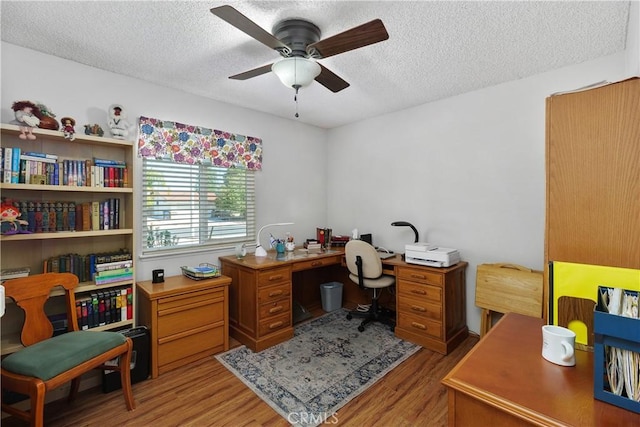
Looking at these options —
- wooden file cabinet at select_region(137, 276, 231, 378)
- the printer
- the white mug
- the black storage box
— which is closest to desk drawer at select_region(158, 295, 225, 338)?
wooden file cabinet at select_region(137, 276, 231, 378)

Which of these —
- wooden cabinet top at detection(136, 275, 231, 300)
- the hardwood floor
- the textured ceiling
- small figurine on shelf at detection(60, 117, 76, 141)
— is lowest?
the hardwood floor

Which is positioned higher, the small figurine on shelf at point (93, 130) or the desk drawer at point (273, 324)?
the small figurine on shelf at point (93, 130)

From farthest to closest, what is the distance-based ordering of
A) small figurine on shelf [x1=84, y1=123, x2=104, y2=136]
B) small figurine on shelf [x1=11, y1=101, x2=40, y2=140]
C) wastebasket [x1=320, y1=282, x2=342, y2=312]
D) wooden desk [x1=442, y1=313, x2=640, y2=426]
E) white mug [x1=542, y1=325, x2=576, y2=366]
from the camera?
wastebasket [x1=320, y1=282, x2=342, y2=312] < small figurine on shelf [x1=84, y1=123, x2=104, y2=136] < small figurine on shelf [x1=11, y1=101, x2=40, y2=140] < white mug [x1=542, y1=325, x2=576, y2=366] < wooden desk [x1=442, y1=313, x2=640, y2=426]

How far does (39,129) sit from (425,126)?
3.37 meters

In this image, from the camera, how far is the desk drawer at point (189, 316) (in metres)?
2.34

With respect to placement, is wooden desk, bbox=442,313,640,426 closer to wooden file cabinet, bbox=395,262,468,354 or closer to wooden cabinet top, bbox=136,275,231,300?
wooden file cabinet, bbox=395,262,468,354

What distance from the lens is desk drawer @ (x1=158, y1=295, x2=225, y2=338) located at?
2344 millimetres

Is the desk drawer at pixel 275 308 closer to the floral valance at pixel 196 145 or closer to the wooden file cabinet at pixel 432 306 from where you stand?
the wooden file cabinet at pixel 432 306

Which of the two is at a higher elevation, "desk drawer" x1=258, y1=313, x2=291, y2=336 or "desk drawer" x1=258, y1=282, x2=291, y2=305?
"desk drawer" x1=258, y1=282, x2=291, y2=305

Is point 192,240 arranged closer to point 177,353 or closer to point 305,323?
point 177,353

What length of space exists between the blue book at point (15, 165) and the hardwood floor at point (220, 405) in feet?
5.04

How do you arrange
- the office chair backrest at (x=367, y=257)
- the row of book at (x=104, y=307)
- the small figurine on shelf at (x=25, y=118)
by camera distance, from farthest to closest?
1. the office chair backrest at (x=367, y=257)
2. the row of book at (x=104, y=307)
3. the small figurine on shelf at (x=25, y=118)

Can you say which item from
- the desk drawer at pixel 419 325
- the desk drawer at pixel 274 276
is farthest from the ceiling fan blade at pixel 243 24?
the desk drawer at pixel 419 325

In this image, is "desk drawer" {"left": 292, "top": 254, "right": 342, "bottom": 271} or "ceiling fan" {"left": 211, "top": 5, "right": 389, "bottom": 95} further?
"desk drawer" {"left": 292, "top": 254, "right": 342, "bottom": 271}
